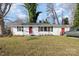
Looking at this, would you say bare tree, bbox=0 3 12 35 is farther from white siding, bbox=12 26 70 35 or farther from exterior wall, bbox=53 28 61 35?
exterior wall, bbox=53 28 61 35

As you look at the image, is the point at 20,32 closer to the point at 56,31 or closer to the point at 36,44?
the point at 36,44

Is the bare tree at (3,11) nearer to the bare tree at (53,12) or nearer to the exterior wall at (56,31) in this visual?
the bare tree at (53,12)

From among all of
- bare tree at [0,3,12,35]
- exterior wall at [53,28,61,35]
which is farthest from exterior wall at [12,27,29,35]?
exterior wall at [53,28,61,35]

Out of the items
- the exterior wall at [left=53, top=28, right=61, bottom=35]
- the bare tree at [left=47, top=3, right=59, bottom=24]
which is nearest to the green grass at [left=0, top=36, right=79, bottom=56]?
the exterior wall at [left=53, top=28, right=61, bottom=35]

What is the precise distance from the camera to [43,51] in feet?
288

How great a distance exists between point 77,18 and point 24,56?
0.79 metres

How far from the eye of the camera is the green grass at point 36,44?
87.8 m

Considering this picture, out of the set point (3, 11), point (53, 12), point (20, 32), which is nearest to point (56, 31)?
point (53, 12)

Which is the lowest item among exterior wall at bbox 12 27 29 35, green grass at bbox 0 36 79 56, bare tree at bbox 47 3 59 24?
green grass at bbox 0 36 79 56

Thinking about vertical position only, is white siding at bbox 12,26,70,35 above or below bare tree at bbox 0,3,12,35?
below

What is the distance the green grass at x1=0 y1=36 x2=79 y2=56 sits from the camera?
87.8 m

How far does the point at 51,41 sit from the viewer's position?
8775cm

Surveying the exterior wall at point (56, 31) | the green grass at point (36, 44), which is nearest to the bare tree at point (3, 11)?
the green grass at point (36, 44)

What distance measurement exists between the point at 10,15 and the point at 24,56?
53 centimetres
